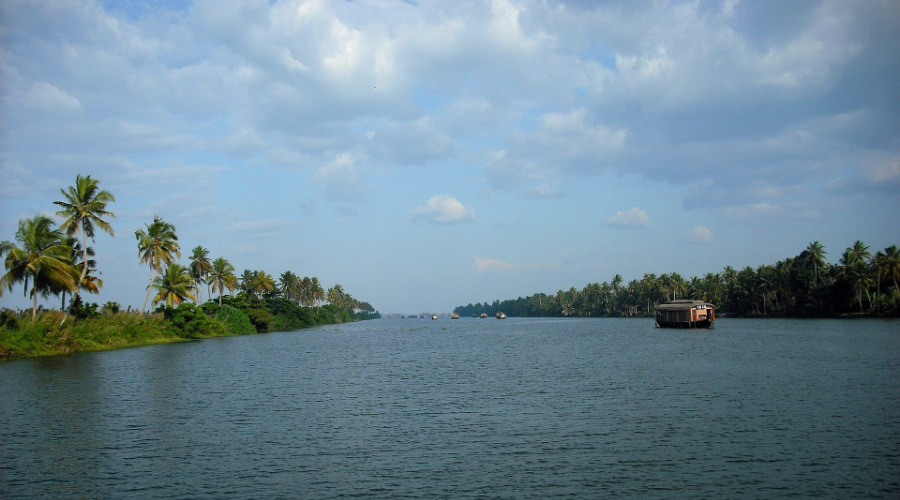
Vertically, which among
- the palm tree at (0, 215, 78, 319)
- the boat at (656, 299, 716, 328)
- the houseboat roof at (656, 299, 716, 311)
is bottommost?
the boat at (656, 299, 716, 328)

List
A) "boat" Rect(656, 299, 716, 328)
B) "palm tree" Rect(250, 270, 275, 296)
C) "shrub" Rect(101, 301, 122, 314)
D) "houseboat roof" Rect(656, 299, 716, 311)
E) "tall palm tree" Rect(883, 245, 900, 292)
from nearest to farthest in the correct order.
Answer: "shrub" Rect(101, 301, 122, 314), "boat" Rect(656, 299, 716, 328), "houseboat roof" Rect(656, 299, 716, 311), "tall palm tree" Rect(883, 245, 900, 292), "palm tree" Rect(250, 270, 275, 296)

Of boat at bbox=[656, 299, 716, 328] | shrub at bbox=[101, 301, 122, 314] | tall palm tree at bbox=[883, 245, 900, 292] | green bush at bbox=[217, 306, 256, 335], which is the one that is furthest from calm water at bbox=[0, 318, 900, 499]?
tall palm tree at bbox=[883, 245, 900, 292]

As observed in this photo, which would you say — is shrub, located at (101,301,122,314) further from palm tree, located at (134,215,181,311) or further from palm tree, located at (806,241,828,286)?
palm tree, located at (806,241,828,286)

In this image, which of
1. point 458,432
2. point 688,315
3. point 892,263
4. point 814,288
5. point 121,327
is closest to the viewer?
point 458,432

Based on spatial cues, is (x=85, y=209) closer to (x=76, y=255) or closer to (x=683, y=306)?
(x=76, y=255)

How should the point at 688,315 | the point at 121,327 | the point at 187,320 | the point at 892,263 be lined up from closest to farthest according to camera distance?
the point at 121,327
the point at 187,320
the point at 688,315
the point at 892,263

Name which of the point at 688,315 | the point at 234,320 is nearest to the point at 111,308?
the point at 234,320

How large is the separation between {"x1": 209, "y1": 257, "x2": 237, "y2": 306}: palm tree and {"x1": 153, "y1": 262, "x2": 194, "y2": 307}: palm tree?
2855 centimetres

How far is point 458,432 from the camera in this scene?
77.5 feet

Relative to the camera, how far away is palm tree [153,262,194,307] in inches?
3654

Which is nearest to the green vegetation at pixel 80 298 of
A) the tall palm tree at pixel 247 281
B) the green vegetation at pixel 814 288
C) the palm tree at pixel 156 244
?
the palm tree at pixel 156 244

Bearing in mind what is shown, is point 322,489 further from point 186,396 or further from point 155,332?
point 155,332

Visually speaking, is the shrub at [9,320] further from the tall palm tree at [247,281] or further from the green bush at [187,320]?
the tall palm tree at [247,281]

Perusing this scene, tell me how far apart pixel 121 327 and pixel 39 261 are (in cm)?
1865
